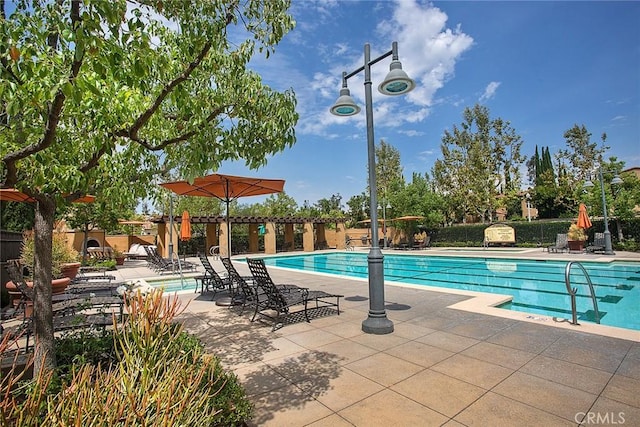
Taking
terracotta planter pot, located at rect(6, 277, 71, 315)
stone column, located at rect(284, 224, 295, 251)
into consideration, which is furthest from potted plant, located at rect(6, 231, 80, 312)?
stone column, located at rect(284, 224, 295, 251)

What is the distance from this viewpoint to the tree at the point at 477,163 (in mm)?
28016

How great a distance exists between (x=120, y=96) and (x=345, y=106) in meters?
3.39

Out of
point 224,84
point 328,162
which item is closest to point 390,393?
point 224,84

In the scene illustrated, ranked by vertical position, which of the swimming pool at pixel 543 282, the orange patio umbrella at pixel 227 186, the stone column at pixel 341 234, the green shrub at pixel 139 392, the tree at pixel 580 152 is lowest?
the swimming pool at pixel 543 282

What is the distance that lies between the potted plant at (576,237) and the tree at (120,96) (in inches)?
831

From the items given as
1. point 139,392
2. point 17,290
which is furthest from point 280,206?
point 139,392

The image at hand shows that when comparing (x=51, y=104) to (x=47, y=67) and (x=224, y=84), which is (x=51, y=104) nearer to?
(x=47, y=67)

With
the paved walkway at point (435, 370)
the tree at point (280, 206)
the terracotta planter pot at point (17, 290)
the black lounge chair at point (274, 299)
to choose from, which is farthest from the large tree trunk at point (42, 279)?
the tree at point (280, 206)

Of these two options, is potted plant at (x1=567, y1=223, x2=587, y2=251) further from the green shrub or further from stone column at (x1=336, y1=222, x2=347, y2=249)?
the green shrub

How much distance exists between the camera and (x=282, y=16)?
2760 millimetres

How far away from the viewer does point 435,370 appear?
3.46 metres

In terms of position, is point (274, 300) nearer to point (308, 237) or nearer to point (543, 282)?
point (543, 282)

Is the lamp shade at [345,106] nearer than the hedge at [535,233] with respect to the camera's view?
Yes

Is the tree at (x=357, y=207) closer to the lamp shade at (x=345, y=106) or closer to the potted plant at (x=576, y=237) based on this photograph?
the potted plant at (x=576, y=237)
